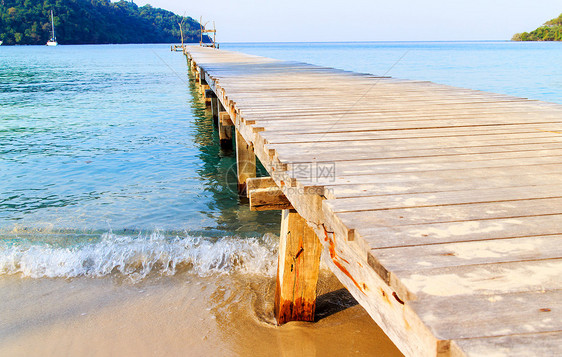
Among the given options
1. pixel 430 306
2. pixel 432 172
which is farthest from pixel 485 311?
pixel 432 172

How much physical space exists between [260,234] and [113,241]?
6.03 ft

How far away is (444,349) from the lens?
3.92 feet

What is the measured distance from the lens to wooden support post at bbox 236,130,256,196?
22.6ft

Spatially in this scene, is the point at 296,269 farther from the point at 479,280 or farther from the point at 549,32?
the point at 549,32

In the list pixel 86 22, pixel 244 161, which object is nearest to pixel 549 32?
pixel 86 22

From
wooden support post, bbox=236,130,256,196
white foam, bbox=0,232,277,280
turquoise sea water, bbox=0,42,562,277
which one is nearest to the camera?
white foam, bbox=0,232,277,280

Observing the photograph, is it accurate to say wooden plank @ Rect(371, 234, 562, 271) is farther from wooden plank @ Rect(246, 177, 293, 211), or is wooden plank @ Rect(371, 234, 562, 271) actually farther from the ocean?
the ocean

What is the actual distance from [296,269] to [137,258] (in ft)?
7.67

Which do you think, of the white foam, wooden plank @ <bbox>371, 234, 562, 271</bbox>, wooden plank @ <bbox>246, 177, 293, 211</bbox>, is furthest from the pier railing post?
wooden plank @ <bbox>371, 234, 562, 271</bbox>

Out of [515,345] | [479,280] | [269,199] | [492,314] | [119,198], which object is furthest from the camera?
[119,198]

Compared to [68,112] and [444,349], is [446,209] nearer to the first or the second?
[444,349]

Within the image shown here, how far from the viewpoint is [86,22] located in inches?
4225

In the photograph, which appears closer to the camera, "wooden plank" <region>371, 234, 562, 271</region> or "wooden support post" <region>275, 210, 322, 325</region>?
"wooden plank" <region>371, 234, 562, 271</region>

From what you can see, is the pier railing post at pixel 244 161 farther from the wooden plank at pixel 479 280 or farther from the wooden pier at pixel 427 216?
the wooden plank at pixel 479 280
